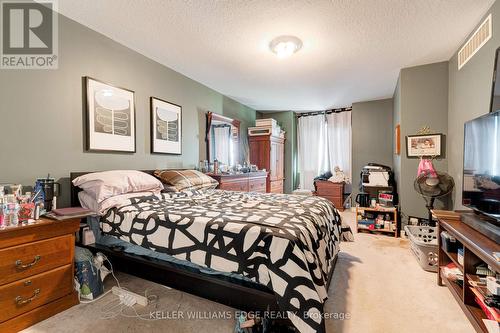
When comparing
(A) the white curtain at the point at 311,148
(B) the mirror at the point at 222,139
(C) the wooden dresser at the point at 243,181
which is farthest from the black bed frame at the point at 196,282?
(A) the white curtain at the point at 311,148

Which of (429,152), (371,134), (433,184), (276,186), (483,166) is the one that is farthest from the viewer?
(276,186)

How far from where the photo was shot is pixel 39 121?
1.96m

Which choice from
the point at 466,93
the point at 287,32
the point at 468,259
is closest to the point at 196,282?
the point at 468,259

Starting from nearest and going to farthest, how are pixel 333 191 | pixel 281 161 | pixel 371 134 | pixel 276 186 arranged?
1. pixel 371 134
2. pixel 333 191
3. pixel 276 186
4. pixel 281 161

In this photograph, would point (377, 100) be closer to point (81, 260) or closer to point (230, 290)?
point (230, 290)

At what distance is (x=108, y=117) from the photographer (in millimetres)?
2453

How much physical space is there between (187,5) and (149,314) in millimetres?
2481

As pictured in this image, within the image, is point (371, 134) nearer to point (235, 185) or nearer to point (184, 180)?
point (235, 185)

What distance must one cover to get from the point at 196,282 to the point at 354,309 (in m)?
1.19

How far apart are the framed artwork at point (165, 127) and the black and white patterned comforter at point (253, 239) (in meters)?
1.15

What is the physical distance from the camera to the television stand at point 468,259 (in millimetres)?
1286

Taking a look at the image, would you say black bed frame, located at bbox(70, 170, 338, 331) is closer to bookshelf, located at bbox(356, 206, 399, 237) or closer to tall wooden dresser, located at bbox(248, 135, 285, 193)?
bookshelf, located at bbox(356, 206, 399, 237)

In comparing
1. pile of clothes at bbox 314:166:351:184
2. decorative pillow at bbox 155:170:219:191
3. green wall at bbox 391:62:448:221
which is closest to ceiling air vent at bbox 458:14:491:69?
green wall at bbox 391:62:448:221
